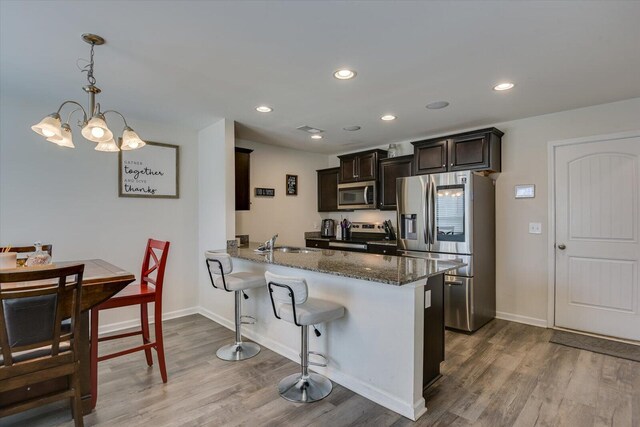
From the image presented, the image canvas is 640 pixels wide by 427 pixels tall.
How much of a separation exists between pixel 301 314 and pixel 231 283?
971mm

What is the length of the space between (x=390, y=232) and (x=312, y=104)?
261 cm

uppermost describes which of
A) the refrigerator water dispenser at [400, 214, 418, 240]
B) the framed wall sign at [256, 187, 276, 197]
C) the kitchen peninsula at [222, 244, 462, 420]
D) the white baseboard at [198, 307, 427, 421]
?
the framed wall sign at [256, 187, 276, 197]

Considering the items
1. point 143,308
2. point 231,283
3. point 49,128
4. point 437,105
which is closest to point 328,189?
point 437,105

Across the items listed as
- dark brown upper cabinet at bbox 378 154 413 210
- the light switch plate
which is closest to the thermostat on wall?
dark brown upper cabinet at bbox 378 154 413 210

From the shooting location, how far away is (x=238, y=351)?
10.0ft

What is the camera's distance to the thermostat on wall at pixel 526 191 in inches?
150

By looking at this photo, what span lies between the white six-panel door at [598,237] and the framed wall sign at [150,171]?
15.0ft

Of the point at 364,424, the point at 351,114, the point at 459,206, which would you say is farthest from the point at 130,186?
the point at 459,206

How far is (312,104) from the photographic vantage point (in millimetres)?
3334

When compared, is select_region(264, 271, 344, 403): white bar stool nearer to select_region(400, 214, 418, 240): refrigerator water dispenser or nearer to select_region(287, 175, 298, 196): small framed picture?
select_region(400, 214, 418, 240): refrigerator water dispenser

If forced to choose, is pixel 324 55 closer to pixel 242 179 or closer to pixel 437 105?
pixel 437 105

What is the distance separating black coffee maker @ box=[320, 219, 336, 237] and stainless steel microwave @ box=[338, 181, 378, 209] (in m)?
0.55

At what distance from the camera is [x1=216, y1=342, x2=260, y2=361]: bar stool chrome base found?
2.99 metres

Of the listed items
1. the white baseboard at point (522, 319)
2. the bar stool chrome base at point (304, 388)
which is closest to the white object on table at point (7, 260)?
the bar stool chrome base at point (304, 388)
